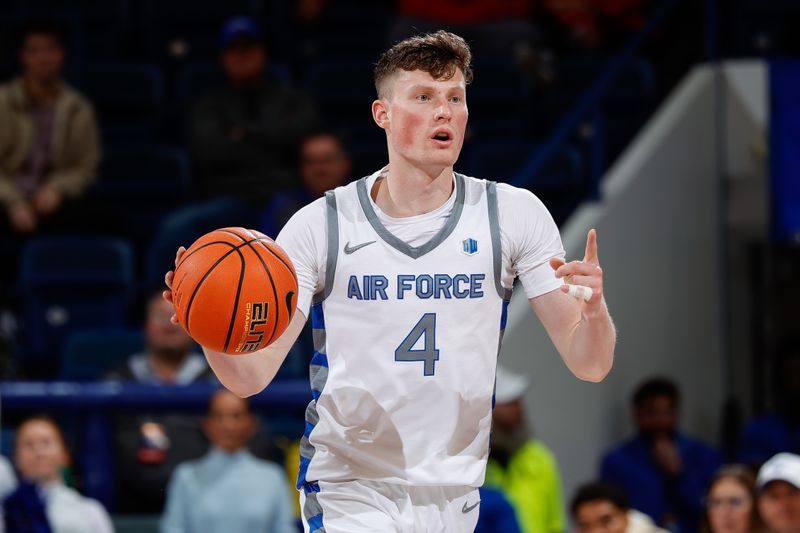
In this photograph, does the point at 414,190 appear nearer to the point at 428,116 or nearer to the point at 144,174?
the point at 428,116

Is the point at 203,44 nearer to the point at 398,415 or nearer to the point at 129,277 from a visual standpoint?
the point at 129,277

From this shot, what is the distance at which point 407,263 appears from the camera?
4121 millimetres

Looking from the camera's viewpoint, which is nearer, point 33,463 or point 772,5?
point 33,463

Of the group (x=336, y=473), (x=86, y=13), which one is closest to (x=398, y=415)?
(x=336, y=473)

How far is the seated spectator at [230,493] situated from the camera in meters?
7.08

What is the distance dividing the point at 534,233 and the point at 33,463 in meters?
3.66

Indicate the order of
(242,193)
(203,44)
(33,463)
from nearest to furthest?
(33,463) → (242,193) → (203,44)

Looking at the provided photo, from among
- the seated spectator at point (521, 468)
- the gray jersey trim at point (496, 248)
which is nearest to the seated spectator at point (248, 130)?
the seated spectator at point (521, 468)

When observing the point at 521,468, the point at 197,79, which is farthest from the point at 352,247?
the point at 197,79

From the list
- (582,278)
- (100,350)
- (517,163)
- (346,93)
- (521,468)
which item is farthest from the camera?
→ (346,93)

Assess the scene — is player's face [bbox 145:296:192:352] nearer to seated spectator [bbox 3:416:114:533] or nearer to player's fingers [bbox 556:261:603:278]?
seated spectator [bbox 3:416:114:533]

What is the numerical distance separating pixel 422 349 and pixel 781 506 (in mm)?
3345

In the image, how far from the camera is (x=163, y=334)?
787cm

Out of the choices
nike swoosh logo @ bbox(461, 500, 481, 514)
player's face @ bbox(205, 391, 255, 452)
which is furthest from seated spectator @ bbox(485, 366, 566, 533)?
nike swoosh logo @ bbox(461, 500, 481, 514)
